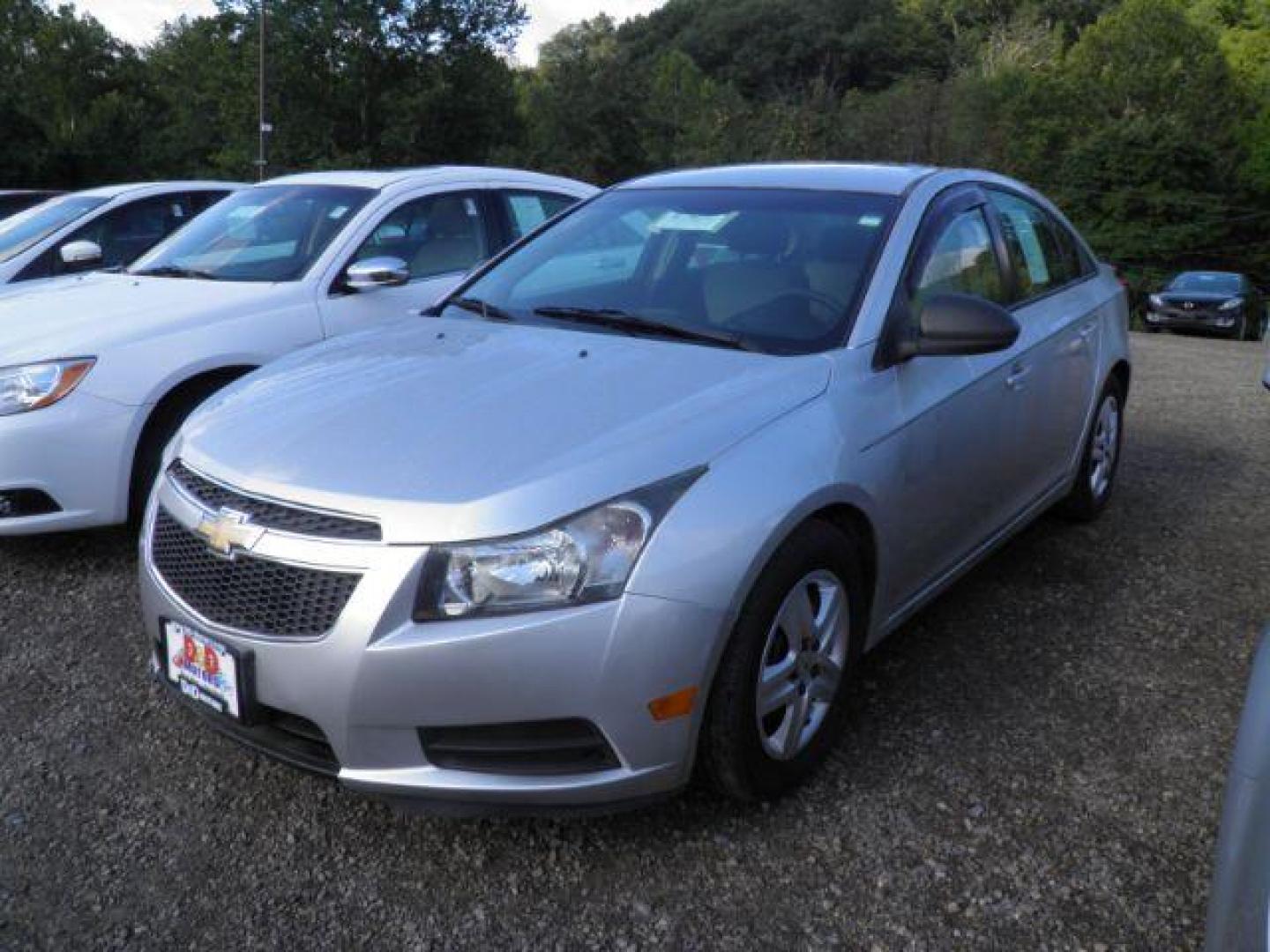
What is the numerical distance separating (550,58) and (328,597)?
281 ft

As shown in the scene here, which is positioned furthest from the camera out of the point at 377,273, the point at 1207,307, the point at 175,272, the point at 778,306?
the point at 1207,307

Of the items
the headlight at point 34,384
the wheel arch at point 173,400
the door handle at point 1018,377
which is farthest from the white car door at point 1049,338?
the headlight at point 34,384

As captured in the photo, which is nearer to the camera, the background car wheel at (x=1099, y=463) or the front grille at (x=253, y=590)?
the front grille at (x=253, y=590)

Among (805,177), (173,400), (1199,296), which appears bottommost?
(1199,296)

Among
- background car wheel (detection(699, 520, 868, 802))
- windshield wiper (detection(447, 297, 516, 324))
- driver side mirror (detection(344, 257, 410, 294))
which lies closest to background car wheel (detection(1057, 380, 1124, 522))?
background car wheel (detection(699, 520, 868, 802))

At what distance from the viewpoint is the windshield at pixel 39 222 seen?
23.0 ft

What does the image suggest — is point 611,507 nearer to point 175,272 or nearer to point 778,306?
point 778,306

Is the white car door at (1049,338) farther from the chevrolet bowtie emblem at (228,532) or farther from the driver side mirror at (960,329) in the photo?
the chevrolet bowtie emblem at (228,532)

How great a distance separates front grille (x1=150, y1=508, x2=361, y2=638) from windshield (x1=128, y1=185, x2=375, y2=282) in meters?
2.57

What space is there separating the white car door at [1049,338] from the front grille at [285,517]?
2.33 metres

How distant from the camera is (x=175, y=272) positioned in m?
5.11

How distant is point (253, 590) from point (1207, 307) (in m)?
20.1

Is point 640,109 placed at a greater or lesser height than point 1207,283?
greater

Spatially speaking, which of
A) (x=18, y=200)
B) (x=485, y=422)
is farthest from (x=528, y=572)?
(x=18, y=200)
